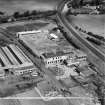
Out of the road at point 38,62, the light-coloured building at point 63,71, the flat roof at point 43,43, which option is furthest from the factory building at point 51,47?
the light-coloured building at point 63,71

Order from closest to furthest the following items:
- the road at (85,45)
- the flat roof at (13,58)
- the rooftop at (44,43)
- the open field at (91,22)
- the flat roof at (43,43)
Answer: the flat roof at (13,58)
the road at (85,45)
the rooftop at (44,43)
the flat roof at (43,43)
the open field at (91,22)

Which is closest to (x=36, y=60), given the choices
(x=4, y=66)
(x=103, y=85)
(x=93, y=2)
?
(x=4, y=66)

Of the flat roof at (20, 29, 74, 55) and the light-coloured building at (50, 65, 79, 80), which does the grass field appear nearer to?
the flat roof at (20, 29, 74, 55)

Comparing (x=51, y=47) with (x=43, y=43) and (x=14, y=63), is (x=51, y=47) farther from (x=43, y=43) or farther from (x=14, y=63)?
(x=14, y=63)

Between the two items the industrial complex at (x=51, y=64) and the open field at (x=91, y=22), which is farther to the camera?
the open field at (x=91, y=22)

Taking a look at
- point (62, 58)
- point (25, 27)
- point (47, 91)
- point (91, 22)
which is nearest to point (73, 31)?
point (91, 22)

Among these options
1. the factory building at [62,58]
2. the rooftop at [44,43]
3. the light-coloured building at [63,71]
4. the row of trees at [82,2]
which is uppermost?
the row of trees at [82,2]

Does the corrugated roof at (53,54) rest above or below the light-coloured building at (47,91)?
above

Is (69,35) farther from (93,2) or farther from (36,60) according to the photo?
(93,2)

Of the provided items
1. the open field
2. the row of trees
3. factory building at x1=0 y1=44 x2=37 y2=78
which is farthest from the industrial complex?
the row of trees

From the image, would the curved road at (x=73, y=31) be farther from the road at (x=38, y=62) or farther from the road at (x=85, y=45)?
the road at (x=38, y=62)
